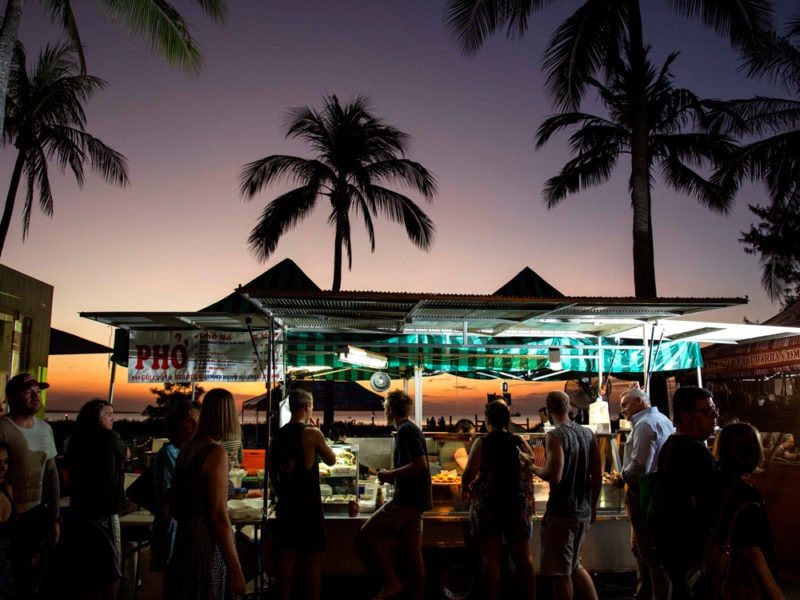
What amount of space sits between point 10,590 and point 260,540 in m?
2.60

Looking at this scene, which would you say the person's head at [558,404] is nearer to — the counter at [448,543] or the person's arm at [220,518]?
the counter at [448,543]

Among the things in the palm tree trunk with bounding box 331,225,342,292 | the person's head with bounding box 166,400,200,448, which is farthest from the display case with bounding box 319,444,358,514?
the palm tree trunk with bounding box 331,225,342,292

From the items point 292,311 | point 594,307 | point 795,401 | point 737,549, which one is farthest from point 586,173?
point 737,549

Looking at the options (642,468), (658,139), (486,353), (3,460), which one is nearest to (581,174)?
(658,139)

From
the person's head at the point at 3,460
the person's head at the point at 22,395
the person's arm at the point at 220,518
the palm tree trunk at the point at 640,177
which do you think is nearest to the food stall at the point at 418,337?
the person's head at the point at 22,395

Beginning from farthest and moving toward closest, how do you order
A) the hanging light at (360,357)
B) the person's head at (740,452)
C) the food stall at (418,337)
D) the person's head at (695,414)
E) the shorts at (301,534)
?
1. the hanging light at (360,357)
2. the food stall at (418,337)
3. the shorts at (301,534)
4. the person's head at (695,414)
5. the person's head at (740,452)

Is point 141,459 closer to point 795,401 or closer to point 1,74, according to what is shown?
point 1,74

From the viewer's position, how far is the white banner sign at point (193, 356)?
798cm

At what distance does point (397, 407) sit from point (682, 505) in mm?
3030

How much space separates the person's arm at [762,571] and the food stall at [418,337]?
3824mm

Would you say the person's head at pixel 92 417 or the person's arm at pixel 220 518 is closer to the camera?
the person's arm at pixel 220 518

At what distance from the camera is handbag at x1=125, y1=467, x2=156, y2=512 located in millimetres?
5340

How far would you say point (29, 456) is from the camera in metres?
4.94

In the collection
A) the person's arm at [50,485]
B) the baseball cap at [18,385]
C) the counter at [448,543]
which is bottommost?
the counter at [448,543]
